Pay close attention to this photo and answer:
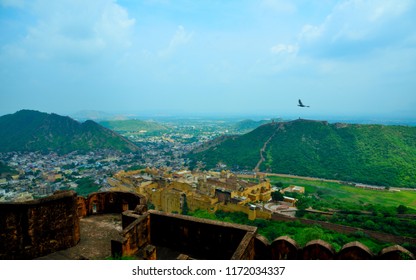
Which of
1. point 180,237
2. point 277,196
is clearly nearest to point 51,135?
point 277,196

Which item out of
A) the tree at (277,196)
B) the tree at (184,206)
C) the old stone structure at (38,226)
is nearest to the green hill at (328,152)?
the tree at (277,196)

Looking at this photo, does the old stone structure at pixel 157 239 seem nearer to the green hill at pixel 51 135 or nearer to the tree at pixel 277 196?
the tree at pixel 277 196

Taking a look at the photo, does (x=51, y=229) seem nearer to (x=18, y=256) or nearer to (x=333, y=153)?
(x=18, y=256)

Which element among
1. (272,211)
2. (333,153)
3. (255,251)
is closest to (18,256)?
(255,251)

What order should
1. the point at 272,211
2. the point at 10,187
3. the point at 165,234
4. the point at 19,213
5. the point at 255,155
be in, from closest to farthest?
the point at 19,213, the point at 165,234, the point at 272,211, the point at 10,187, the point at 255,155

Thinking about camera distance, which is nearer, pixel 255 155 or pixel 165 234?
pixel 165 234

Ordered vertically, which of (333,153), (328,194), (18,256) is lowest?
(328,194)
